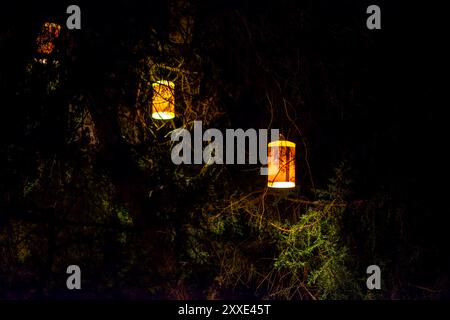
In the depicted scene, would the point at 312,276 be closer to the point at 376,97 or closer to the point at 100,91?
the point at 376,97

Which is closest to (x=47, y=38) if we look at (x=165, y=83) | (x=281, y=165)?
(x=165, y=83)

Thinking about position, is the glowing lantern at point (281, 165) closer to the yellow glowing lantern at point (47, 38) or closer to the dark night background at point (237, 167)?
the dark night background at point (237, 167)

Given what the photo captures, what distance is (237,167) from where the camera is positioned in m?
6.73

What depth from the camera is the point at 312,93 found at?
21.3ft

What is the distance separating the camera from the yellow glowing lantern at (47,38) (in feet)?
16.8

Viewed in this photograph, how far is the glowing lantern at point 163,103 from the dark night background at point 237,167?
18cm

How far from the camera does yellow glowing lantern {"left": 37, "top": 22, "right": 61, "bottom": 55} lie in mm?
5121

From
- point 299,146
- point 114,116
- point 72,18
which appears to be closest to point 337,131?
point 299,146

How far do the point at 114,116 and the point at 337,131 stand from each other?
9.79 ft

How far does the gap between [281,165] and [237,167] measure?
1227 millimetres

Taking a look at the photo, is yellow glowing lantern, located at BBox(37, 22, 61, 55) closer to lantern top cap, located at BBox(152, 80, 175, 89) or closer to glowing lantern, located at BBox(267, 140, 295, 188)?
lantern top cap, located at BBox(152, 80, 175, 89)

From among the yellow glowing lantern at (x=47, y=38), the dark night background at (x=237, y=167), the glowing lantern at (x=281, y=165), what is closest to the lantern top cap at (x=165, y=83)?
the dark night background at (x=237, y=167)

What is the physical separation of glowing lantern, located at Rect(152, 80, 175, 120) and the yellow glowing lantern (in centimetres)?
115

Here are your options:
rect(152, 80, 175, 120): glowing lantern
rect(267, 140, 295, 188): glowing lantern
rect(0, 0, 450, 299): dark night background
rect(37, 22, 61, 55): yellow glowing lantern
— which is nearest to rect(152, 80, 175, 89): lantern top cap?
rect(152, 80, 175, 120): glowing lantern
